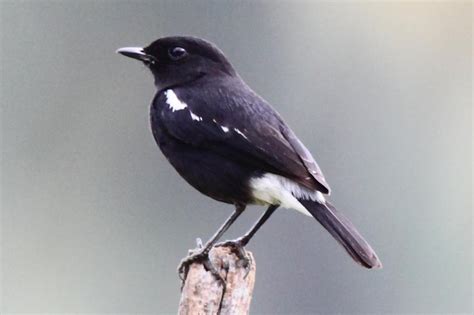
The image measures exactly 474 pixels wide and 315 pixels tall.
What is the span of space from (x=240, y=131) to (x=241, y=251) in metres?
0.66

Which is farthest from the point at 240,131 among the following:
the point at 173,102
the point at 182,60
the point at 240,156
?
the point at 182,60

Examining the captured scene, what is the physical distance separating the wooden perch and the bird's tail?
46 centimetres

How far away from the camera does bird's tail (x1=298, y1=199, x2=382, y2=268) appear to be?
21.9 feet

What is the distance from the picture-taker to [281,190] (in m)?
7.00

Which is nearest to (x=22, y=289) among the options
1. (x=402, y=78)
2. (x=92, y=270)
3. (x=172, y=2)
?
(x=92, y=270)

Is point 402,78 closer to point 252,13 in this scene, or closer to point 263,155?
point 252,13

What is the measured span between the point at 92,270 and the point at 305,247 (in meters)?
3.51

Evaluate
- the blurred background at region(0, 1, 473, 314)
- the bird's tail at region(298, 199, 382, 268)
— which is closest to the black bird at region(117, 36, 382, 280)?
the bird's tail at region(298, 199, 382, 268)

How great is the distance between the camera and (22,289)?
18.1 m

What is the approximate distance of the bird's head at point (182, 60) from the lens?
773cm

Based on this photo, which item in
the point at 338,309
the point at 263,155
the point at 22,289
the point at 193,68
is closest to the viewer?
the point at 263,155

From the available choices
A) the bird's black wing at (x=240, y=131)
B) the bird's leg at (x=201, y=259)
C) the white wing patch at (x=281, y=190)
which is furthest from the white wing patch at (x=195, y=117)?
the bird's leg at (x=201, y=259)

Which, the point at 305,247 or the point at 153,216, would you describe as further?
the point at 153,216

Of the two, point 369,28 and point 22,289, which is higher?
point 369,28
